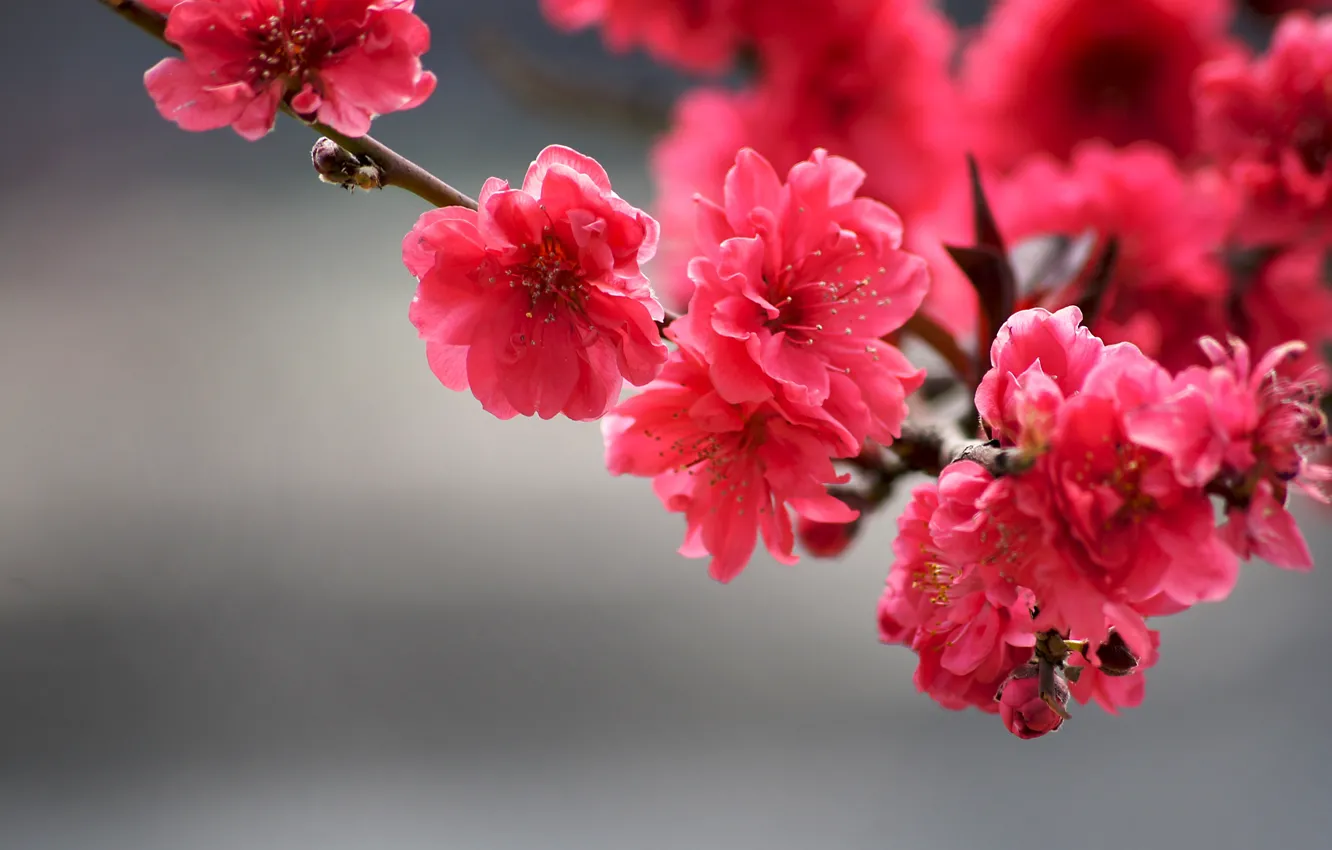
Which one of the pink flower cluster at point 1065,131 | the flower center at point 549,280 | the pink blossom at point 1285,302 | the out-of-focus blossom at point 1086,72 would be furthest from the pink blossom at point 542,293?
the out-of-focus blossom at point 1086,72

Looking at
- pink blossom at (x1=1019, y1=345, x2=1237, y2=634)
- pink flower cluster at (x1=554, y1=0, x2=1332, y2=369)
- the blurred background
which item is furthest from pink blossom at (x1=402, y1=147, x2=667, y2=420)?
the blurred background

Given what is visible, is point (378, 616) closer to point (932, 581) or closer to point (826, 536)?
point (826, 536)

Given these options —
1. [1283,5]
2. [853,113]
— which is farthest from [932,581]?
[1283,5]

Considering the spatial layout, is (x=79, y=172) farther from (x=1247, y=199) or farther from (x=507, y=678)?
(x=1247, y=199)

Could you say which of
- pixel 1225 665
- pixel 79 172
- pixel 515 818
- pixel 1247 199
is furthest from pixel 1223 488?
pixel 79 172

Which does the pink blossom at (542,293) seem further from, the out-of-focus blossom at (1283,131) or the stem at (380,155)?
the out-of-focus blossom at (1283,131)
